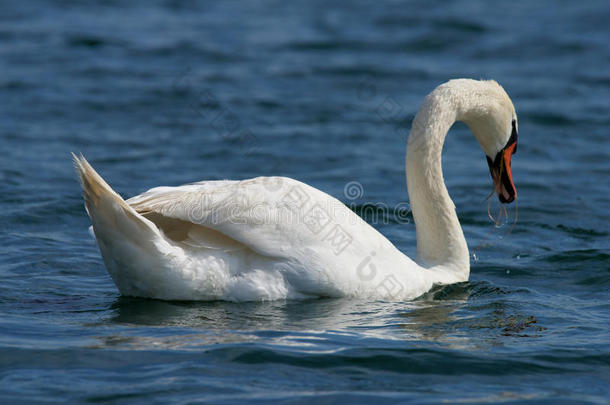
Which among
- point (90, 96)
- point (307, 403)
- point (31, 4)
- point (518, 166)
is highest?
point (31, 4)

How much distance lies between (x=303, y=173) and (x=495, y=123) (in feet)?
15.2

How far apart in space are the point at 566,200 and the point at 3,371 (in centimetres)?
743

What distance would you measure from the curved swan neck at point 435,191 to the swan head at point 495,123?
5.6 inches

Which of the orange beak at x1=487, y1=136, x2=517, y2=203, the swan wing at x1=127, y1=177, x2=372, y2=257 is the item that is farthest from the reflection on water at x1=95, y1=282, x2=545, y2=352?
the orange beak at x1=487, y1=136, x2=517, y2=203

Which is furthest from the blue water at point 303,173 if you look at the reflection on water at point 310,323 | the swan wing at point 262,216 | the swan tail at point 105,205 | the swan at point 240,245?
the swan tail at point 105,205

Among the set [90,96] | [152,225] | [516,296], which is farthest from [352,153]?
[152,225]

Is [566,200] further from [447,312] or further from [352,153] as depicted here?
[447,312]

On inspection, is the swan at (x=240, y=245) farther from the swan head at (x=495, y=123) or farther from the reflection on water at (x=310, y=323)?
the swan head at (x=495, y=123)

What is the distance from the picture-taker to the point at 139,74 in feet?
54.7

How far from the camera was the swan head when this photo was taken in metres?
7.76

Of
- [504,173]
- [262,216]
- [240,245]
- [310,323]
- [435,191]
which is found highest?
[504,173]

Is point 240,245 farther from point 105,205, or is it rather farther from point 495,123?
point 495,123

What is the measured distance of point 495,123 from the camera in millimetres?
7906

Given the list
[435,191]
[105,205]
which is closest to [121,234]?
[105,205]
